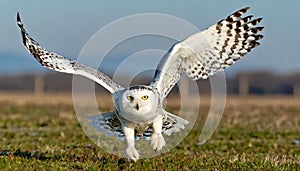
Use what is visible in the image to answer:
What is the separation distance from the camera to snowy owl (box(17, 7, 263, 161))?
8836mm

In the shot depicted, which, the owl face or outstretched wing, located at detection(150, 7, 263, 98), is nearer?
the owl face

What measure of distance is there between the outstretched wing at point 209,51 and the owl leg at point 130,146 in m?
0.93

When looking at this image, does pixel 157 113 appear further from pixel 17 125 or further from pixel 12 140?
pixel 17 125

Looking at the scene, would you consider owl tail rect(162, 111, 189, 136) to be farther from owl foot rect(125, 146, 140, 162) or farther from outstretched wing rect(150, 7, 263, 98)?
owl foot rect(125, 146, 140, 162)

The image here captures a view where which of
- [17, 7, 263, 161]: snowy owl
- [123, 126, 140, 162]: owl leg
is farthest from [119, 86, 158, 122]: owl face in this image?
[123, 126, 140, 162]: owl leg

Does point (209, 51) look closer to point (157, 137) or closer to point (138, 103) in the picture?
point (157, 137)

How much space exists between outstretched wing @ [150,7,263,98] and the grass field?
1461 mm

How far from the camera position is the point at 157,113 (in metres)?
9.05

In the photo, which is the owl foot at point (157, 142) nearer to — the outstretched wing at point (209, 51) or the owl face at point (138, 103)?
the owl face at point (138, 103)

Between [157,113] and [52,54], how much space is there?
220 centimetres

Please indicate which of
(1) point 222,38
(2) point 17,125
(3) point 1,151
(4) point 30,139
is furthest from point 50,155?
(2) point 17,125

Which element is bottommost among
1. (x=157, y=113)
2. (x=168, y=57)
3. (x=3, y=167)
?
(x=3, y=167)

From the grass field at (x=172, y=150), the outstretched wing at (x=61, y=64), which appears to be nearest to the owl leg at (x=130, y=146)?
the grass field at (x=172, y=150)

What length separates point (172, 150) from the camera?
1284 cm
